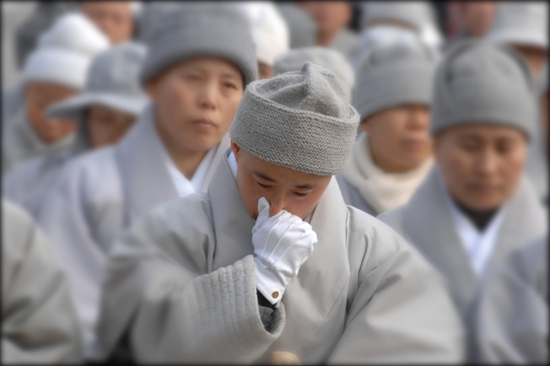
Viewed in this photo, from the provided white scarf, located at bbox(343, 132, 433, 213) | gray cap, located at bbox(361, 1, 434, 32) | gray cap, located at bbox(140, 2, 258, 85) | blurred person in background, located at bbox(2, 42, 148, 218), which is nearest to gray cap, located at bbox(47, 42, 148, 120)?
blurred person in background, located at bbox(2, 42, 148, 218)

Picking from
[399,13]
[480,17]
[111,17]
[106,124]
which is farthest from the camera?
[399,13]

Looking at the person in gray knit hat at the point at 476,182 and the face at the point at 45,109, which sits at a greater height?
the person in gray knit hat at the point at 476,182

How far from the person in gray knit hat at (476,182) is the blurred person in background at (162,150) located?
169 millimetres

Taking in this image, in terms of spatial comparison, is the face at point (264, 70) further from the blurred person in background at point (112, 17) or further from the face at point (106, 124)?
the blurred person in background at point (112, 17)

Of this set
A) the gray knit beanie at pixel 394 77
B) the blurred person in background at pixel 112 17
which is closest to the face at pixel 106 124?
the gray knit beanie at pixel 394 77

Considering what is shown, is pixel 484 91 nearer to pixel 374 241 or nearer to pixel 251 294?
pixel 374 241

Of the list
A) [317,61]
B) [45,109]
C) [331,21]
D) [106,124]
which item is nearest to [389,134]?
[317,61]

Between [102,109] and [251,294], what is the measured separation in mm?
1041

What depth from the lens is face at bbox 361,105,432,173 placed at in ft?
2.53

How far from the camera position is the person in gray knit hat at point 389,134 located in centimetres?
72

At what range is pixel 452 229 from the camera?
26.4 inches

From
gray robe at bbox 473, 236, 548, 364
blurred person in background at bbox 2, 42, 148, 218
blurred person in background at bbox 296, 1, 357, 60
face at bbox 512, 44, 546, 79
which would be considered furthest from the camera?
blurred person in background at bbox 296, 1, 357, 60

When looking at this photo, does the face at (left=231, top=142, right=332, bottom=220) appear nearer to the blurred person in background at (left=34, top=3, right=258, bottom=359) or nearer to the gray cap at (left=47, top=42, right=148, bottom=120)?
the blurred person in background at (left=34, top=3, right=258, bottom=359)

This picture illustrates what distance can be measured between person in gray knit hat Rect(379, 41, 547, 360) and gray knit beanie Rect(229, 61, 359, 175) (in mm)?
107
